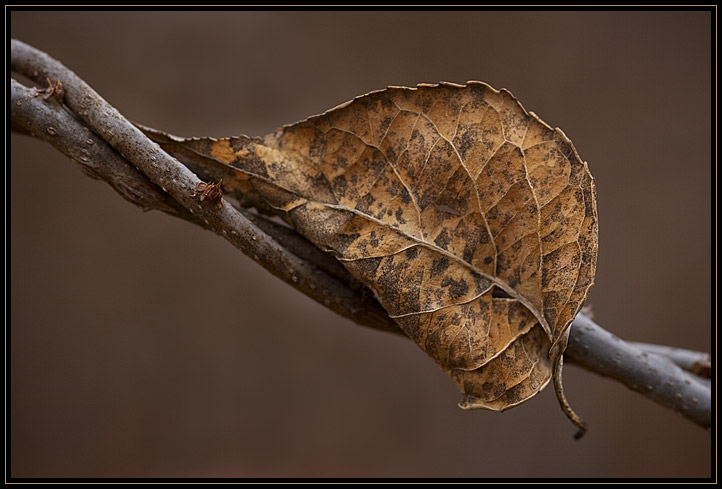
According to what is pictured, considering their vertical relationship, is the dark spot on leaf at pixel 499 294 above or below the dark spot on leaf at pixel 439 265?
below

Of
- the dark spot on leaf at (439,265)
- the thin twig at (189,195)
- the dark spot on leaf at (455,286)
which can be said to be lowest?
the dark spot on leaf at (455,286)

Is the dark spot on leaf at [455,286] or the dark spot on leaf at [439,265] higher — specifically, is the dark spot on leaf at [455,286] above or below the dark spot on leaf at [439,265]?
below

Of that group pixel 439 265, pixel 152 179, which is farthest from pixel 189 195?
pixel 439 265

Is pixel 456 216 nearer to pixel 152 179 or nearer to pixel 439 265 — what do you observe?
pixel 439 265

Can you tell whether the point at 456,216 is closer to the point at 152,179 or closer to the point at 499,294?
the point at 499,294
